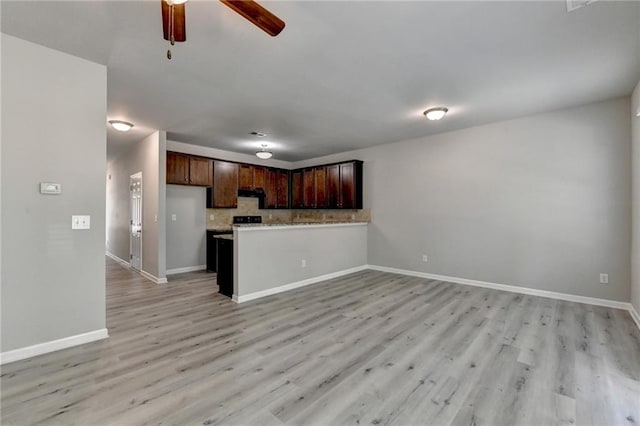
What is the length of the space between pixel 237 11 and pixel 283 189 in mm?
6071

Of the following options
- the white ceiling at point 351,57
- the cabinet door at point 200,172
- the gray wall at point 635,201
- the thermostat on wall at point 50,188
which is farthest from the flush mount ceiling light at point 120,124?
the gray wall at point 635,201

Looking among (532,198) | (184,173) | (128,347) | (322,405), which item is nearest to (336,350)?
(322,405)

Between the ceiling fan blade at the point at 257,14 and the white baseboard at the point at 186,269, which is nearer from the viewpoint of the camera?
the ceiling fan blade at the point at 257,14

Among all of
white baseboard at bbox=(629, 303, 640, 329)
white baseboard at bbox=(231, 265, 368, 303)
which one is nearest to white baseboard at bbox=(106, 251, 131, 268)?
white baseboard at bbox=(231, 265, 368, 303)

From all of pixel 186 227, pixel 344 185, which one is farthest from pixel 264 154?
pixel 186 227

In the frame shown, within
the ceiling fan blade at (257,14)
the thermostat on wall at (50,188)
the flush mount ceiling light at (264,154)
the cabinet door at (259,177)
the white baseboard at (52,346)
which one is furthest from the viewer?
the cabinet door at (259,177)

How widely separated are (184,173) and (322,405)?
528cm

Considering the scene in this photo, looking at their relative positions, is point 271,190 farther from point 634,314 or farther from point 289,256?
point 634,314

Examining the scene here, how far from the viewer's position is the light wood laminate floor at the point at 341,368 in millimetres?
1739

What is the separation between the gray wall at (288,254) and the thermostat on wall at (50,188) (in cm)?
190

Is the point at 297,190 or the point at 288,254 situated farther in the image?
the point at 297,190

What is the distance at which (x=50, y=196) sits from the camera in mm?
2549

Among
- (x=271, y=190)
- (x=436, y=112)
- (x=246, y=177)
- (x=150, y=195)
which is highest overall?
(x=436, y=112)

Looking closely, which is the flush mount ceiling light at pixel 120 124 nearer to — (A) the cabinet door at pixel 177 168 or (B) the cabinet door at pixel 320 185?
(A) the cabinet door at pixel 177 168
